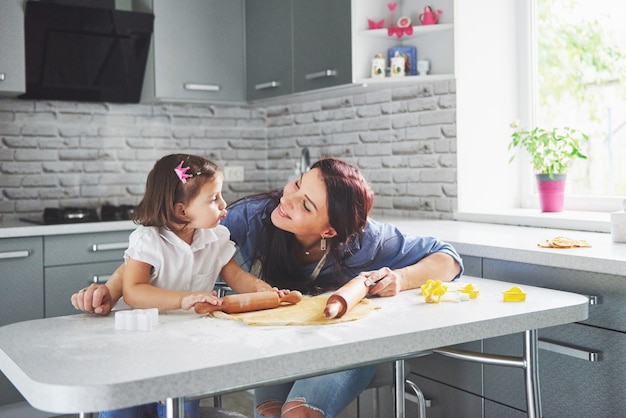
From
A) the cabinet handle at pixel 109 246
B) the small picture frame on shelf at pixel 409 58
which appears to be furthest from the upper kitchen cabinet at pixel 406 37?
the cabinet handle at pixel 109 246

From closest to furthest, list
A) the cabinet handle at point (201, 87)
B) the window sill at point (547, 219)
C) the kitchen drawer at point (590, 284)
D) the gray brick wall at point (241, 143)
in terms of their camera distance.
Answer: the kitchen drawer at point (590, 284)
the window sill at point (547, 219)
the gray brick wall at point (241, 143)
the cabinet handle at point (201, 87)

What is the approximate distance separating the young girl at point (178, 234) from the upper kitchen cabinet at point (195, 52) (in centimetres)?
207

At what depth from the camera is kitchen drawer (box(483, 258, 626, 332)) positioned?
197cm

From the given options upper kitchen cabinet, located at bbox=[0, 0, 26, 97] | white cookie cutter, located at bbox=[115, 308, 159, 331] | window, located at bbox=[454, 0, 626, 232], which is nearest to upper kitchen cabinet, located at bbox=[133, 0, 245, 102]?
upper kitchen cabinet, located at bbox=[0, 0, 26, 97]

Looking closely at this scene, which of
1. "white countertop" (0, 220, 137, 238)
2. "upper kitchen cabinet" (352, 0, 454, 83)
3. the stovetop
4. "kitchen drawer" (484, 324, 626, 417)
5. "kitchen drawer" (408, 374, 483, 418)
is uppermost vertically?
"upper kitchen cabinet" (352, 0, 454, 83)

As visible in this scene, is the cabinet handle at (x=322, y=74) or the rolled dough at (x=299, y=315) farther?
the cabinet handle at (x=322, y=74)

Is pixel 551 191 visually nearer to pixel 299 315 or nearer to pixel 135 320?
pixel 299 315

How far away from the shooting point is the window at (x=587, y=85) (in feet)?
9.62

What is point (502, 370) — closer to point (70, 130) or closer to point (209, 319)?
point (209, 319)

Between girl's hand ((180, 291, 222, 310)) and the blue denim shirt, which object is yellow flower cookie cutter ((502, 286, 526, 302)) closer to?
the blue denim shirt

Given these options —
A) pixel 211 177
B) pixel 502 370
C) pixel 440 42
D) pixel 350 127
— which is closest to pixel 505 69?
pixel 440 42

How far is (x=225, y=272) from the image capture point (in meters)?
1.96

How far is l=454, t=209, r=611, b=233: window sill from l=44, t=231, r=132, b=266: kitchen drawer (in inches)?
60.8

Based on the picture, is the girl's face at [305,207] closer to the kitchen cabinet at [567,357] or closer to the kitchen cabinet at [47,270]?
the kitchen cabinet at [567,357]
